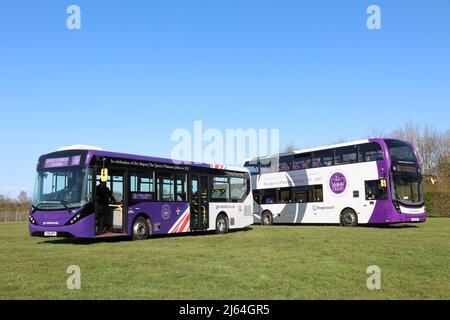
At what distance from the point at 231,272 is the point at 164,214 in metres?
A: 9.91

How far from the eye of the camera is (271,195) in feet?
96.1

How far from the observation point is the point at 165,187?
18266mm

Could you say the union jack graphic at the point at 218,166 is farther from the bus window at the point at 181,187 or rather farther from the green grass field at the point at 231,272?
the green grass field at the point at 231,272

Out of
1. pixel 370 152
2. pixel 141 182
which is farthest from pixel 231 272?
pixel 370 152

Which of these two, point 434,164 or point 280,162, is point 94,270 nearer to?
point 280,162

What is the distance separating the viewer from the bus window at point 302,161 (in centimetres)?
2666

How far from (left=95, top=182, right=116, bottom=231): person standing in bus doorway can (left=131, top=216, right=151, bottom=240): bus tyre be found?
1.08 m

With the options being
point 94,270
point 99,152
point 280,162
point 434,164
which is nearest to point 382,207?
point 280,162

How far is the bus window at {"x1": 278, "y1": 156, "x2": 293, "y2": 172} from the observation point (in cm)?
2800

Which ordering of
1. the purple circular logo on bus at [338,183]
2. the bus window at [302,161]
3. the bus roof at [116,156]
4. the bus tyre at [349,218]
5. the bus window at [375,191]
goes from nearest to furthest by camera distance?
the bus roof at [116,156] < the bus window at [375,191] < the bus tyre at [349,218] < the purple circular logo on bus at [338,183] < the bus window at [302,161]

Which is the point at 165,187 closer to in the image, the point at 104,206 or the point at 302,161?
the point at 104,206

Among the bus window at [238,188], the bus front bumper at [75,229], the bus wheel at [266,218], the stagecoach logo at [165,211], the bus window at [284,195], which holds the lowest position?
the bus wheel at [266,218]

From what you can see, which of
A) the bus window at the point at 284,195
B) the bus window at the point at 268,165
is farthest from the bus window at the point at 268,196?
the bus window at the point at 268,165
